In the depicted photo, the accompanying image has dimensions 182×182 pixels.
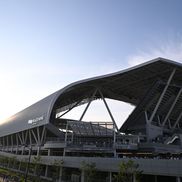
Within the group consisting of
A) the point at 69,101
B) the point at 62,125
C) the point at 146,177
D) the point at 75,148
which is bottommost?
the point at 146,177

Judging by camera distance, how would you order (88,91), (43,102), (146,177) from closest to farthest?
(146,177)
(43,102)
(88,91)

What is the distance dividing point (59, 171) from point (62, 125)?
41466 millimetres

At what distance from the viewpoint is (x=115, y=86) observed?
7744cm

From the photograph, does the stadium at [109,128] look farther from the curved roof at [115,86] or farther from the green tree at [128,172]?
the green tree at [128,172]

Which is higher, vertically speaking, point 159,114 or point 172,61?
point 172,61

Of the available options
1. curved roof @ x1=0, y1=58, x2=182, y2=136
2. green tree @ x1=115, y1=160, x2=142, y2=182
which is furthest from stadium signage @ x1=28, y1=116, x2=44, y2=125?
green tree @ x1=115, y1=160, x2=142, y2=182

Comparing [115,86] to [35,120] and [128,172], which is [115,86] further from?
[128,172]

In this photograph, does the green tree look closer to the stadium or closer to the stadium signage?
the stadium

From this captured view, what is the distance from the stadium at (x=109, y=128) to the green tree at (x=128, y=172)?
629 centimetres

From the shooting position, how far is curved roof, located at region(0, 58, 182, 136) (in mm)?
63359

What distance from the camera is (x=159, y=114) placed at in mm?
75812

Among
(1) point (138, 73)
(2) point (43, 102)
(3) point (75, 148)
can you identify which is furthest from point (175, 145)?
(2) point (43, 102)

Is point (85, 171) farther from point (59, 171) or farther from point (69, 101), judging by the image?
point (69, 101)

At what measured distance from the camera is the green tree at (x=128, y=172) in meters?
30.0
